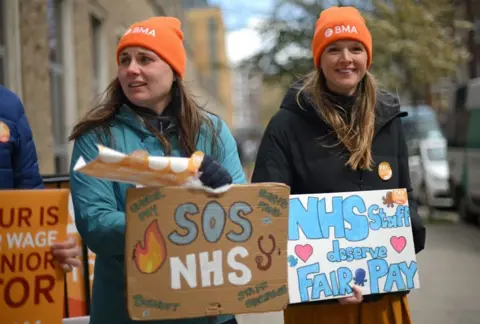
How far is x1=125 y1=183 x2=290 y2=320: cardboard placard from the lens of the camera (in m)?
2.33

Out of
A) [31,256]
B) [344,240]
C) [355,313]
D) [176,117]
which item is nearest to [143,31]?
[176,117]

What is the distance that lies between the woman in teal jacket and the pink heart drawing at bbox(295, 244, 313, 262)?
45cm

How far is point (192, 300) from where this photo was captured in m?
2.37

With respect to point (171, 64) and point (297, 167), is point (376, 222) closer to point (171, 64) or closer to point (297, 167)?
point (297, 167)

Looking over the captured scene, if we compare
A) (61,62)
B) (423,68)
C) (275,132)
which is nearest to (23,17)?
(61,62)

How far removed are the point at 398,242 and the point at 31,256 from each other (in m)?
1.49

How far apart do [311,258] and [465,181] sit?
467 inches

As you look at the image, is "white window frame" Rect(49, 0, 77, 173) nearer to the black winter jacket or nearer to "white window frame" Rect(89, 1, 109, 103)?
"white window frame" Rect(89, 1, 109, 103)

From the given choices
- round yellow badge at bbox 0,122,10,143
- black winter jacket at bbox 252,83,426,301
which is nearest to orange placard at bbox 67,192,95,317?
round yellow badge at bbox 0,122,10,143

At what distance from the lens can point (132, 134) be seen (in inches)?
106

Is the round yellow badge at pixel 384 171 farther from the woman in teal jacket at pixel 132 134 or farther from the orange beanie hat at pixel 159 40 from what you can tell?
the orange beanie hat at pixel 159 40

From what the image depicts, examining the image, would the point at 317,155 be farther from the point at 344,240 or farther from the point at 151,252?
the point at 151,252

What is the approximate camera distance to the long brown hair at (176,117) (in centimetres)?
267

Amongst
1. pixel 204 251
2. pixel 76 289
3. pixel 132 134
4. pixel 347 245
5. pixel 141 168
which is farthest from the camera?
pixel 76 289
